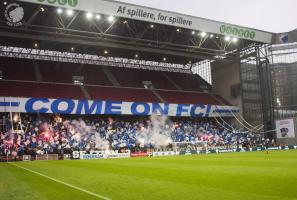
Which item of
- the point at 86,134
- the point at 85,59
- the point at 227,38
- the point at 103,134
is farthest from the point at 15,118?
the point at 227,38

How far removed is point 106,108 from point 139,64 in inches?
620

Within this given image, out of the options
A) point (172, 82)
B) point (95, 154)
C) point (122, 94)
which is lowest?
point (95, 154)

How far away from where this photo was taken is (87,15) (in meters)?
35.3

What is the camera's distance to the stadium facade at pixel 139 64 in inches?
1500

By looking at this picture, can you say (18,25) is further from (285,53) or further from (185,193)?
(285,53)

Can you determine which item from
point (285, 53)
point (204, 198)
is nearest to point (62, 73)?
point (285, 53)

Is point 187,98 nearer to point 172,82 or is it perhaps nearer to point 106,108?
point 172,82

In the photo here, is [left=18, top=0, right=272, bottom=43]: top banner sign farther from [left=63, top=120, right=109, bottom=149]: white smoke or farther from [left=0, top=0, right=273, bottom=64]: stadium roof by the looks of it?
[left=63, top=120, right=109, bottom=149]: white smoke

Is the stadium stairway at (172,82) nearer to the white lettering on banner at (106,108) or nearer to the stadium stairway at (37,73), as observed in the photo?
the white lettering on banner at (106,108)

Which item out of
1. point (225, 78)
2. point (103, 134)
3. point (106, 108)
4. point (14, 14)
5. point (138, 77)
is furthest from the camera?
point (225, 78)

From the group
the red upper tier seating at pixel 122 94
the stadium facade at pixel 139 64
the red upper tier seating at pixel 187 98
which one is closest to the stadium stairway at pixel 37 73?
the stadium facade at pixel 139 64

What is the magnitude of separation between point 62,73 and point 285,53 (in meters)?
32.6

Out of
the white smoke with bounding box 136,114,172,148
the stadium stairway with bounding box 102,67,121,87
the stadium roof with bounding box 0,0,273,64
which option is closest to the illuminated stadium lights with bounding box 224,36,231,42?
the stadium roof with bounding box 0,0,273,64

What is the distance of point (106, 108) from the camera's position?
44375 mm
